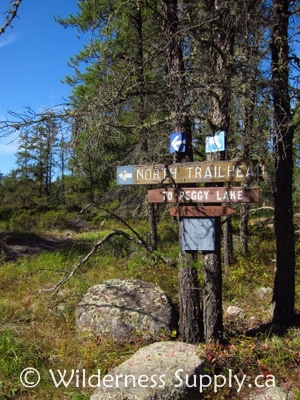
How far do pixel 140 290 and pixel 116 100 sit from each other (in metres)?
2.76

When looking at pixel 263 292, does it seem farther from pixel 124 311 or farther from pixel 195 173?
pixel 195 173

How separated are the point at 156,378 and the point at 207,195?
6.76 ft

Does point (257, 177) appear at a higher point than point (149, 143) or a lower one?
lower

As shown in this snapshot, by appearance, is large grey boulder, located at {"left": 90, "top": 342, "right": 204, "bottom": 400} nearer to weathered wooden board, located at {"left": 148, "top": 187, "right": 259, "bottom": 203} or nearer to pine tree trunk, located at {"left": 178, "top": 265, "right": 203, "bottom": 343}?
pine tree trunk, located at {"left": 178, "top": 265, "right": 203, "bottom": 343}

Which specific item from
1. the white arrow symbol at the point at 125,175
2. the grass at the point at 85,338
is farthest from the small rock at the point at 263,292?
the white arrow symbol at the point at 125,175

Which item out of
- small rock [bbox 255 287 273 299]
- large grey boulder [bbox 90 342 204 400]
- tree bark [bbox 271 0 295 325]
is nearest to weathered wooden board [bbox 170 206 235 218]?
large grey boulder [bbox 90 342 204 400]

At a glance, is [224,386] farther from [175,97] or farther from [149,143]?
[149,143]

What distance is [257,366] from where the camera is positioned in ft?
14.4

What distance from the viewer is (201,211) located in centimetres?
458

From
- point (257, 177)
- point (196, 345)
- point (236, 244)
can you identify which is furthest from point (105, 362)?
point (236, 244)

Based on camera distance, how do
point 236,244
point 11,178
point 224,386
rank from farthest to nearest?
point 11,178
point 236,244
point 224,386

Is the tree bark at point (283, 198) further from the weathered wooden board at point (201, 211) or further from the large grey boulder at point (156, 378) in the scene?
the large grey boulder at point (156, 378)

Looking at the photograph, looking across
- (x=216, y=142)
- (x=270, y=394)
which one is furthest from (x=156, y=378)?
(x=216, y=142)

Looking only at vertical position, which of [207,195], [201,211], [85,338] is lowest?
[85,338]
